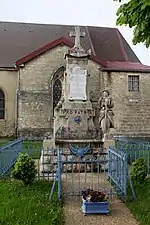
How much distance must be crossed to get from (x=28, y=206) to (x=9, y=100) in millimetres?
21818

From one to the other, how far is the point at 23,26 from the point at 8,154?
927 inches

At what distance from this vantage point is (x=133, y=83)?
2648cm

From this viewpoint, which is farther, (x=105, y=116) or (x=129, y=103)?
(x=129, y=103)

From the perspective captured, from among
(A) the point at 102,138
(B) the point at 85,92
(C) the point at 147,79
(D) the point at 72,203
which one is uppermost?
(C) the point at 147,79

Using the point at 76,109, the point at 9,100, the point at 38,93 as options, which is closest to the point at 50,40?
the point at 38,93

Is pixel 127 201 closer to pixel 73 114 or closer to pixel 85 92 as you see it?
pixel 73 114

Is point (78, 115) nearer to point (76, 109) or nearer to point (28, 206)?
point (76, 109)

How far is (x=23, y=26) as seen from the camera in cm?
3175

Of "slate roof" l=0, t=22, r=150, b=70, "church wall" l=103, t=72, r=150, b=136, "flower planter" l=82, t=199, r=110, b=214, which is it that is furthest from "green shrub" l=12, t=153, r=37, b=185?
"slate roof" l=0, t=22, r=150, b=70

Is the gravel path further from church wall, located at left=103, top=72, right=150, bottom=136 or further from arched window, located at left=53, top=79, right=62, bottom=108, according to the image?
arched window, located at left=53, top=79, right=62, bottom=108

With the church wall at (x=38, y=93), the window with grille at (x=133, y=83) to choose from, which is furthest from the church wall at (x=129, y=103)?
the church wall at (x=38, y=93)

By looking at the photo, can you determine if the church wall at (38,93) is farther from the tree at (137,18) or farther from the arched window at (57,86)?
the tree at (137,18)

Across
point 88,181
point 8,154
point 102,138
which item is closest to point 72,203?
point 88,181

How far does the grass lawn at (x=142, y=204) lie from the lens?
223 inches
